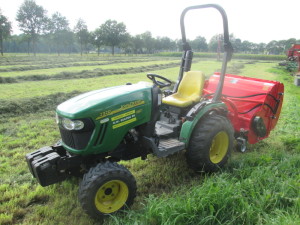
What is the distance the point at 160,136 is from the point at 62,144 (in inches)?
49.6

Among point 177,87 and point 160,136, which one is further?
point 177,87

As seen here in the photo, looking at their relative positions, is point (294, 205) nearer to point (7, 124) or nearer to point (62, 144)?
point (62, 144)

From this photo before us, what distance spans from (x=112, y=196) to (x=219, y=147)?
179cm

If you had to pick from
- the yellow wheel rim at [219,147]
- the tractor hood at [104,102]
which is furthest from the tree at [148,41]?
the tractor hood at [104,102]

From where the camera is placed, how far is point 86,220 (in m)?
2.67

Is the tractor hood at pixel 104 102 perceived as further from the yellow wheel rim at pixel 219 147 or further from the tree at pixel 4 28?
the tree at pixel 4 28

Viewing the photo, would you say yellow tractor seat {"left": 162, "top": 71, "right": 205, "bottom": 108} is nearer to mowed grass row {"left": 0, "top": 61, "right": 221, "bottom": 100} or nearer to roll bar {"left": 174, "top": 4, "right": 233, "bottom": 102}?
roll bar {"left": 174, "top": 4, "right": 233, "bottom": 102}

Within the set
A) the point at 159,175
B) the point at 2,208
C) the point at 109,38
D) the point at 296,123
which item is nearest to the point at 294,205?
the point at 159,175

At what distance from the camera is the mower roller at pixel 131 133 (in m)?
2.61

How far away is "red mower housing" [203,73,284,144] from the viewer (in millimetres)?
4242

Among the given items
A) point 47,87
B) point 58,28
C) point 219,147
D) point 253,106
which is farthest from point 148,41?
point 219,147

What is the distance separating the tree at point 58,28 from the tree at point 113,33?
405 inches

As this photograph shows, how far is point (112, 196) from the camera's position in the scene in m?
2.74

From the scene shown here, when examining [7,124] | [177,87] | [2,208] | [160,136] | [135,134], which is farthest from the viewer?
[7,124]
